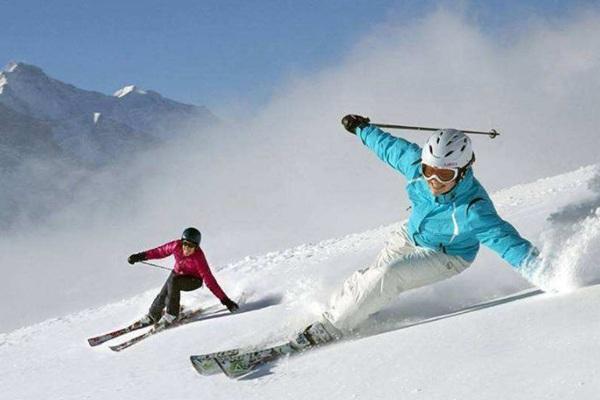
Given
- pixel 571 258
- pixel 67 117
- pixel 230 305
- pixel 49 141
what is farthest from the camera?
pixel 67 117

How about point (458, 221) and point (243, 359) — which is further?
point (458, 221)

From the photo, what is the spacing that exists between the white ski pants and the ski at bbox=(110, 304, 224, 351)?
2.32 metres

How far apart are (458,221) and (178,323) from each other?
3.33 m

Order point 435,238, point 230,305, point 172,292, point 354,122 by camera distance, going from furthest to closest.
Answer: point 172,292
point 230,305
point 354,122
point 435,238

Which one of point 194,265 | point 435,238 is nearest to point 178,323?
point 194,265

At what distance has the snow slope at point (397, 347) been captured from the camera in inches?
115

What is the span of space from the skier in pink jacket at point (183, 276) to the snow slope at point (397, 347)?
47cm

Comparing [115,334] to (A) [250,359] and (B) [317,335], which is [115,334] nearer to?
(A) [250,359]

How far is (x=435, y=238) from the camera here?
4500mm

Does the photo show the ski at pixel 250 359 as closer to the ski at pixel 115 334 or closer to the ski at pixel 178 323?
the ski at pixel 178 323

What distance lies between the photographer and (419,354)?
345 centimetres

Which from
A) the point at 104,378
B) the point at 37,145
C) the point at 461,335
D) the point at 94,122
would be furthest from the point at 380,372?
the point at 94,122

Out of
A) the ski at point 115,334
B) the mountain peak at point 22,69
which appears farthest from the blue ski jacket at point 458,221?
the mountain peak at point 22,69

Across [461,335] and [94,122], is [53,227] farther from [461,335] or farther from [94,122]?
[461,335]
